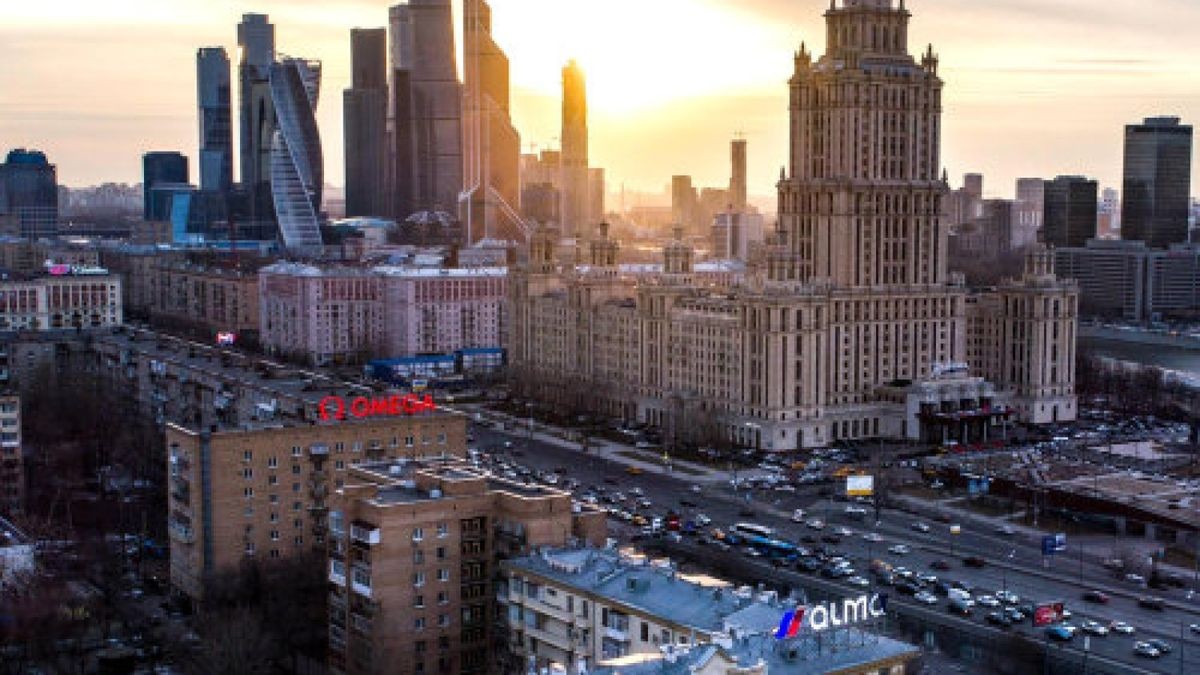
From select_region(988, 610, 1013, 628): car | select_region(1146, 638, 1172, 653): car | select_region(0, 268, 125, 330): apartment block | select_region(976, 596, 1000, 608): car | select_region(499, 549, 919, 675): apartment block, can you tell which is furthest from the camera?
select_region(0, 268, 125, 330): apartment block

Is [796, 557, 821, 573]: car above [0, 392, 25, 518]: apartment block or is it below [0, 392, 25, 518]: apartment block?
below

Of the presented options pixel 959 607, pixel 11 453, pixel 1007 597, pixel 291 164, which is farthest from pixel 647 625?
pixel 291 164

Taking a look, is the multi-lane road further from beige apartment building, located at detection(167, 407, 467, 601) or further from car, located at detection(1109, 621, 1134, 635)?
beige apartment building, located at detection(167, 407, 467, 601)

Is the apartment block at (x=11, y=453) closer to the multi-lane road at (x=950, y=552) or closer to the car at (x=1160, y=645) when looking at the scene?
the multi-lane road at (x=950, y=552)

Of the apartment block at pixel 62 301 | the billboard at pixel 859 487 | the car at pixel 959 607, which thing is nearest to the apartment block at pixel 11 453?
the apartment block at pixel 62 301

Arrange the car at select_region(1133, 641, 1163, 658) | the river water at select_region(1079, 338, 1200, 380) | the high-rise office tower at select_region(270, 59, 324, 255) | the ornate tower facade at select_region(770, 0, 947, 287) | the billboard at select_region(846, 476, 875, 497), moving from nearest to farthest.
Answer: the car at select_region(1133, 641, 1163, 658) < the billboard at select_region(846, 476, 875, 497) < the ornate tower facade at select_region(770, 0, 947, 287) < the river water at select_region(1079, 338, 1200, 380) < the high-rise office tower at select_region(270, 59, 324, 255)

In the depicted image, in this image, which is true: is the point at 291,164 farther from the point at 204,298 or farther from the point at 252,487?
the point at 252,487

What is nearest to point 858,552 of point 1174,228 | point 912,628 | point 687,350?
point 912,628

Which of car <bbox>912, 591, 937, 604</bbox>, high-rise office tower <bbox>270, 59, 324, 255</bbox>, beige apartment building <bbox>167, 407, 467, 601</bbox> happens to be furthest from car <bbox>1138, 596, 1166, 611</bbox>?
high-rise office tower <bbox>270, 59, 324, 255</bbox>
